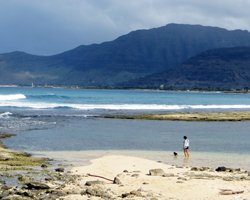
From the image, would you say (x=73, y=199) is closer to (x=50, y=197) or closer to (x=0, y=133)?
(x=50, y=197)

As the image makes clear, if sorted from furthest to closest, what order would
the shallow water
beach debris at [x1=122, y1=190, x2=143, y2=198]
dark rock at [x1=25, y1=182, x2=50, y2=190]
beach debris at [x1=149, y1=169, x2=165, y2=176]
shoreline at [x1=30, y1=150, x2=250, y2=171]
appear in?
the shallow water < shoreline at [x1=30, y1=150, x2=250, y2=171] < beach debris at [x1=149, y1=169, x2=165, y2=176] < dark rock at [x1=25, y1=182, x2=50, y2=190] < beach debris at [x1=122, y1=190, x2=143, y2=198]

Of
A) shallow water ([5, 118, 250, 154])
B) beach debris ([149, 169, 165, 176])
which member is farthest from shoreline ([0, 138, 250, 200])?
shallow water ([5, 118, 250, 154])

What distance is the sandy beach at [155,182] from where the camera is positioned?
17875mm

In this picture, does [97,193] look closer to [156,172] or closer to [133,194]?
[133,194]

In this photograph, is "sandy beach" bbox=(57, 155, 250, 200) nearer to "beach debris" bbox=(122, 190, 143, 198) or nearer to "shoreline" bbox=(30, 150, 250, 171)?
"beach debris" bbox=(122, 190, 143, 198)

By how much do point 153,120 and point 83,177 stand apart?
133 ft

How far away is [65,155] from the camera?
94.8ft

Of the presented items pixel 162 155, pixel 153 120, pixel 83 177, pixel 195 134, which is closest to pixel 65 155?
pixel 162 155

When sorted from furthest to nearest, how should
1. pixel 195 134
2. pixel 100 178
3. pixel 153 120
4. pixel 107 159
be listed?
pixel 153 120, pixel 195 134, pixel 107 159, pixel 100 178

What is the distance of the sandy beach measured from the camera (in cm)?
1788

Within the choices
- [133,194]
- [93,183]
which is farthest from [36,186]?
[133,194]

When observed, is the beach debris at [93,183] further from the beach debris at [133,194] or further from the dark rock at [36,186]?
the beach debris at [133,194]

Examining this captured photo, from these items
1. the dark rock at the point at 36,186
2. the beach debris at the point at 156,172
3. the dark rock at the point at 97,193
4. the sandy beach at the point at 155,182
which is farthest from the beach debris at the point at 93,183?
the beach debris at the point at 156,172

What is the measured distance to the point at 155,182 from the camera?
20391mm
